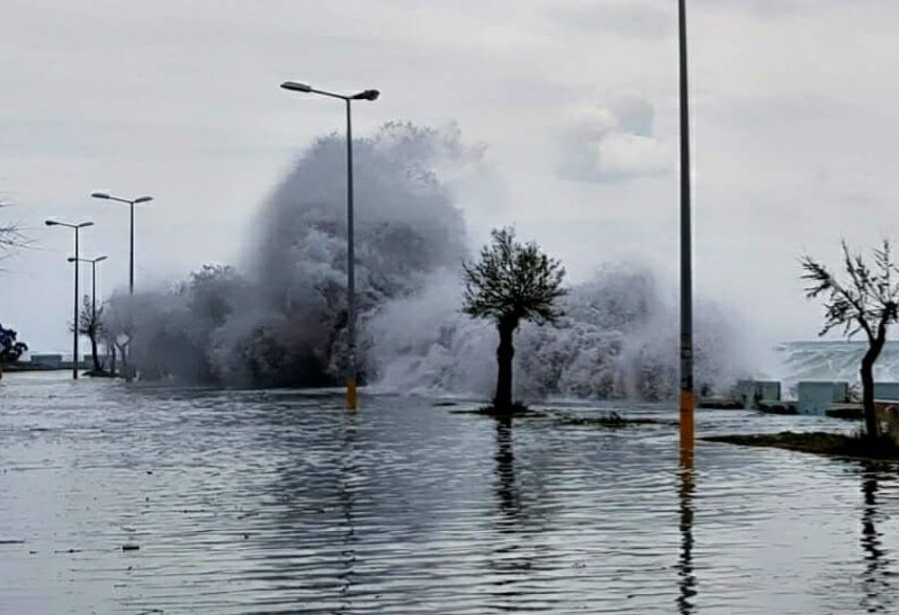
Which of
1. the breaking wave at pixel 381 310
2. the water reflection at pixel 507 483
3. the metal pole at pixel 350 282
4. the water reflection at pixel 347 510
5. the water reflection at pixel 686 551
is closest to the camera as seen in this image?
the water reflection at pixel 686 551

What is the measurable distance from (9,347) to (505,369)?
103 meters

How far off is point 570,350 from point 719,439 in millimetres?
32218

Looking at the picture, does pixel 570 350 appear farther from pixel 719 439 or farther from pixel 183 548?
pixel 183 548

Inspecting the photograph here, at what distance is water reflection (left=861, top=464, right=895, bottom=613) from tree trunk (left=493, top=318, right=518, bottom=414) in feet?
83.3

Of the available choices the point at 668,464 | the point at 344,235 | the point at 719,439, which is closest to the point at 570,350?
the point at 344,235

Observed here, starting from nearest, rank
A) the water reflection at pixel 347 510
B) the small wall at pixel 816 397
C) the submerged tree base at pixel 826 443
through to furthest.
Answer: the water reflection at pixel 347 510
the submerged tree base at pixel 826 443
the small wall at pixel 816 397

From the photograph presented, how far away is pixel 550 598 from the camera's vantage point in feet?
A: 38.9

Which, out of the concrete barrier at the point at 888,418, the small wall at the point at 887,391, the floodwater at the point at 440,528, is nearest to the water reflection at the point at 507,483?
the floodwater at the point at 440,528

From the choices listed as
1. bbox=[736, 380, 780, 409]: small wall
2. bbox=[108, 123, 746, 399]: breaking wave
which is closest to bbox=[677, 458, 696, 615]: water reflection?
bbox=[736, 380, 780, 409]: small wall

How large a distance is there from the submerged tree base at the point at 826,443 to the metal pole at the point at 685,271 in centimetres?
236

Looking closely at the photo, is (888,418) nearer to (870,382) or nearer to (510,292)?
(870,382)

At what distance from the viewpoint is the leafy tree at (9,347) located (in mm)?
133125

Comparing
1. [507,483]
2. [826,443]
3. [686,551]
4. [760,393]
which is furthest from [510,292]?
[686,551]

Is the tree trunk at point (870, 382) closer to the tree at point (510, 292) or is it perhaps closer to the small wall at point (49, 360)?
the tree at point (510, 292)
